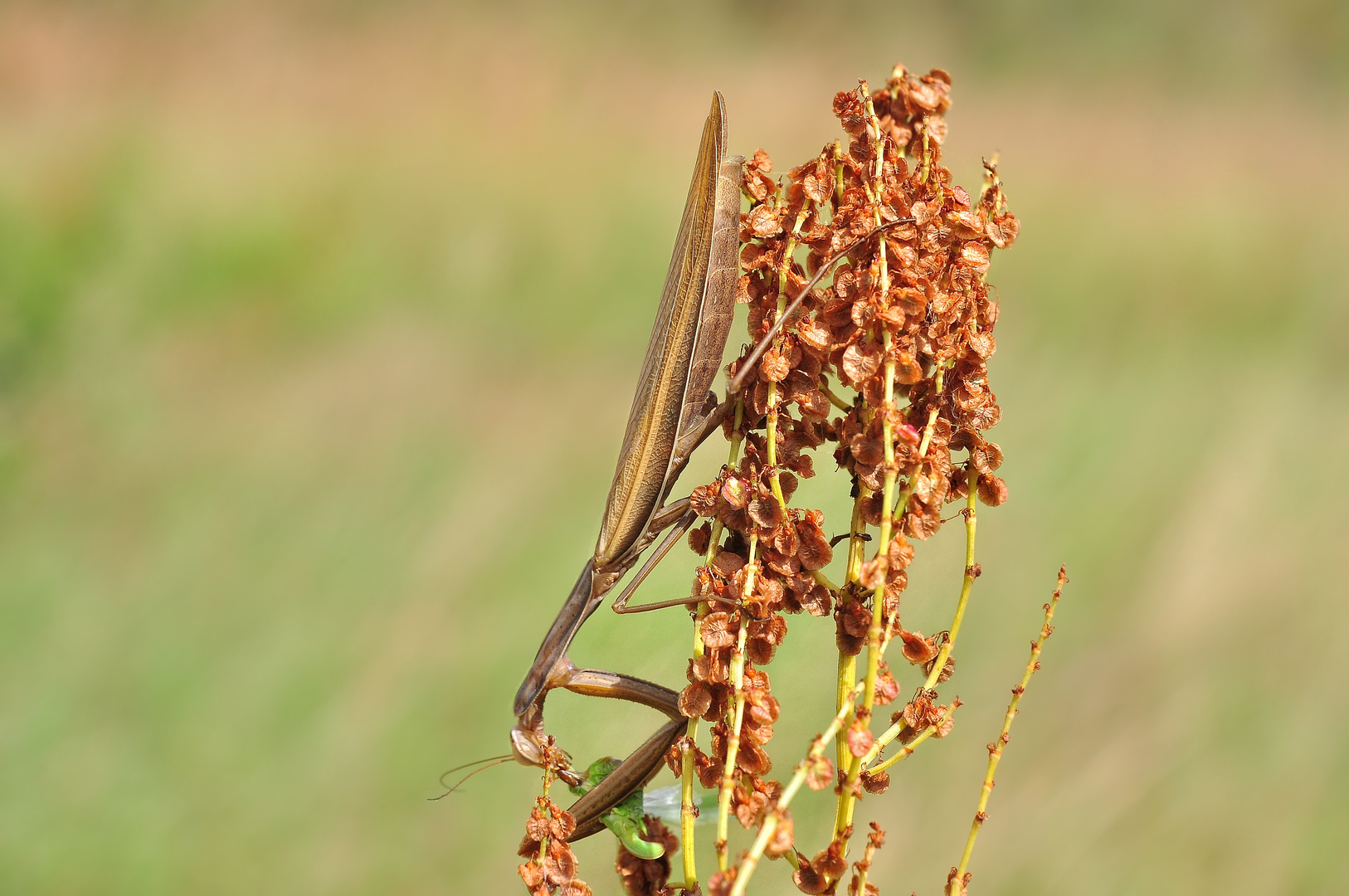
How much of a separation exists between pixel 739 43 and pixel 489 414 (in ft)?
13.7

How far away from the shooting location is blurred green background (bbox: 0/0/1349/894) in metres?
3.16

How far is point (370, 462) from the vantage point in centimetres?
436

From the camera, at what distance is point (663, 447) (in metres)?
1.44

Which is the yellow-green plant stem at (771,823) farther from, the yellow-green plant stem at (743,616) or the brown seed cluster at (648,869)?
the brown seed cluster at (648,869)

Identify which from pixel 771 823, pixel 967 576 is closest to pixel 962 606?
pixel 967 576

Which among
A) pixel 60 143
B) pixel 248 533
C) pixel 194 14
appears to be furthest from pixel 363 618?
pixel 194 14

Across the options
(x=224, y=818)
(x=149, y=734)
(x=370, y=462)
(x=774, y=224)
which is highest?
(x=370, y=462)

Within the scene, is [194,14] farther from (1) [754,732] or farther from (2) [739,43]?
(1) [754,732]

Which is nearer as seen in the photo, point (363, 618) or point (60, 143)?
point (363, 618)

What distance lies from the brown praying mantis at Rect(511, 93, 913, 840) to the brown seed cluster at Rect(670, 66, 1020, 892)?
0.06 m

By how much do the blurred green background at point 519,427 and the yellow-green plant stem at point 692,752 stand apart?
48 centimetres

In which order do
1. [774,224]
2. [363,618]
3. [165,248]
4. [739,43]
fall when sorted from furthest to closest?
[739,43] → [165,248] → [363,618] → [774,224]

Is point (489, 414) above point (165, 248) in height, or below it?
below

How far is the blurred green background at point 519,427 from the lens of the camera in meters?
3.16
